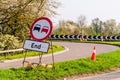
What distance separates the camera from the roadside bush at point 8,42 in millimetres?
29216

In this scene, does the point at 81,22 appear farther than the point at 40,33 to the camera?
Yes

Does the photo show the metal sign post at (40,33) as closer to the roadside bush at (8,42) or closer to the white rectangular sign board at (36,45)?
the white rectangular sign board at (36,45)

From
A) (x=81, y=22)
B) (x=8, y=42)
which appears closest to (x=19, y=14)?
(x=8, y=42)

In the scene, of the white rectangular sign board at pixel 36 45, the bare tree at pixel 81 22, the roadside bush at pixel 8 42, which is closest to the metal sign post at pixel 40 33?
the white rectangular sign board at pixel 36 45

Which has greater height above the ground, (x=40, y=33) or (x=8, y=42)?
(x=40, y=33)

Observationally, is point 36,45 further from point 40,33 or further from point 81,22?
point 81,22

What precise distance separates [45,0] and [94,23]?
3284 inches

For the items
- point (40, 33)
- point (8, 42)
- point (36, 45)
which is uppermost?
point (40, 33)

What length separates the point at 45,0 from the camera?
113 ft

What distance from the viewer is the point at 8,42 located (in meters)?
29.5

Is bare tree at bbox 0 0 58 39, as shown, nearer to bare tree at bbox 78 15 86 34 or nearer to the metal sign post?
the metal sign post

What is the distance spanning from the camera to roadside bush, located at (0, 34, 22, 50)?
95.9 feet

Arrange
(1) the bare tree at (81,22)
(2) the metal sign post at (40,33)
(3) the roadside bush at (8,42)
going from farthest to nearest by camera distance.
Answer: (1) the bare tree at (81,22), (3) the roadside bush at (8,42), (2) the metal sign post at (40,33)

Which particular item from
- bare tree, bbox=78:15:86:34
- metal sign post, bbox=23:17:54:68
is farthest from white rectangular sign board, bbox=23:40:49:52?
bare tree, bbox=78:15:86:34
